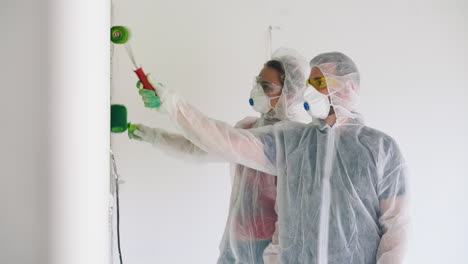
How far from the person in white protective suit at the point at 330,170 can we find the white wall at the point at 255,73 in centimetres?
68

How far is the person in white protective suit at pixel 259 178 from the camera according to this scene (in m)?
1.68

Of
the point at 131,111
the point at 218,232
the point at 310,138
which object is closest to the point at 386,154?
the point at 310,138

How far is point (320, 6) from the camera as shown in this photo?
2338mm

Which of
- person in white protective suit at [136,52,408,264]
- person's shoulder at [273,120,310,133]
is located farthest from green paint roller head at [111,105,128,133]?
person's shoulder at [273,120,310,133]

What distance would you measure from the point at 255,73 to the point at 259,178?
0.71m

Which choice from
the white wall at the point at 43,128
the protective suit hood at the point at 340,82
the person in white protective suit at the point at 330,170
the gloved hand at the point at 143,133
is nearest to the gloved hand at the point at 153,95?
the person in white protective suit at the point at 330,170

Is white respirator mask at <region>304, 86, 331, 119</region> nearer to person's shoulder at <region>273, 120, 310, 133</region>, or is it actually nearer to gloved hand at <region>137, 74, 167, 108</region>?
person's shoulder at <region>273, 120, 310, 133</region>

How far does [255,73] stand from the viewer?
2211 millimetres

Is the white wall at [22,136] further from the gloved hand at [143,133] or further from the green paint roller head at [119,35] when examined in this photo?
the gloved hand at [143,133]

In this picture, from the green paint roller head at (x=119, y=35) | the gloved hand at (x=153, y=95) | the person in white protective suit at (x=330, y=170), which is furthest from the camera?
the person in white protective suit at (x=330, y=170)

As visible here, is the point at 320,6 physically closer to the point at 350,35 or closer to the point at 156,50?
the point at 350,35

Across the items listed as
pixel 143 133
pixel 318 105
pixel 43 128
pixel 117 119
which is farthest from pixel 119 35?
pixel 318 105

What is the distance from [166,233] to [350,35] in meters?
1.46

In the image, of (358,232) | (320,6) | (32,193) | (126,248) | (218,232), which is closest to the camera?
(32,193)
